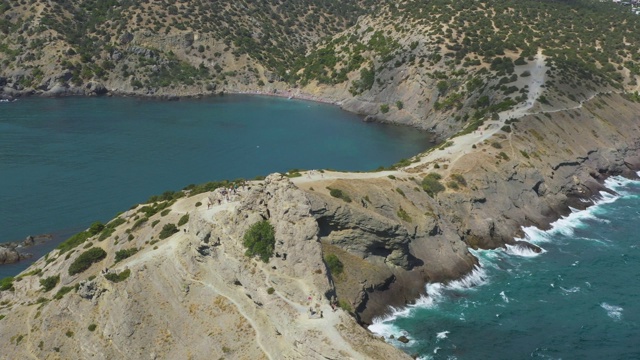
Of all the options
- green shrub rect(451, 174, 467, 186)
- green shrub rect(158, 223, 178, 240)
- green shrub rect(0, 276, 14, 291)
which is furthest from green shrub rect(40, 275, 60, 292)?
green shrub rect(451, 174, 467, 186)

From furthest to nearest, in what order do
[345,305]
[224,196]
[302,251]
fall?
[224,196]
[345,305]
[302,251]

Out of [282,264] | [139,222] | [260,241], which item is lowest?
[139,222]

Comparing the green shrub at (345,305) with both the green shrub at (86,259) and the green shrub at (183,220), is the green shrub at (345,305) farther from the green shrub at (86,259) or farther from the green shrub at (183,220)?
the green shrub at (86,259)

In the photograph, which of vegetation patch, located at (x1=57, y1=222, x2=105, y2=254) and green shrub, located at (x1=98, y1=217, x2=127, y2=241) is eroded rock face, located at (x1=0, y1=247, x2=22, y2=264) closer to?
vegetation patch, located at (x1=57, y1=222, x2=105, y2=254)

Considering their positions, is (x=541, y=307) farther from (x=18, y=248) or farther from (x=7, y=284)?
(x=18, y=248)

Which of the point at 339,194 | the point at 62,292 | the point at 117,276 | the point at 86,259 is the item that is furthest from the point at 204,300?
the point at 339,194

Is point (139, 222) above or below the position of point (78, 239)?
above

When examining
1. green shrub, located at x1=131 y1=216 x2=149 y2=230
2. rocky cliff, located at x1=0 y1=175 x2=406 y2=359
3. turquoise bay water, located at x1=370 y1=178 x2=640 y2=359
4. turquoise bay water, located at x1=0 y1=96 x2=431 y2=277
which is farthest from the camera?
turquoise bay water, located at x1=0 y1=96 x2=431 y2=277

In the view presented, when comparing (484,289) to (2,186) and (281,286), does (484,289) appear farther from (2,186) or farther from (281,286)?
(2,186)
